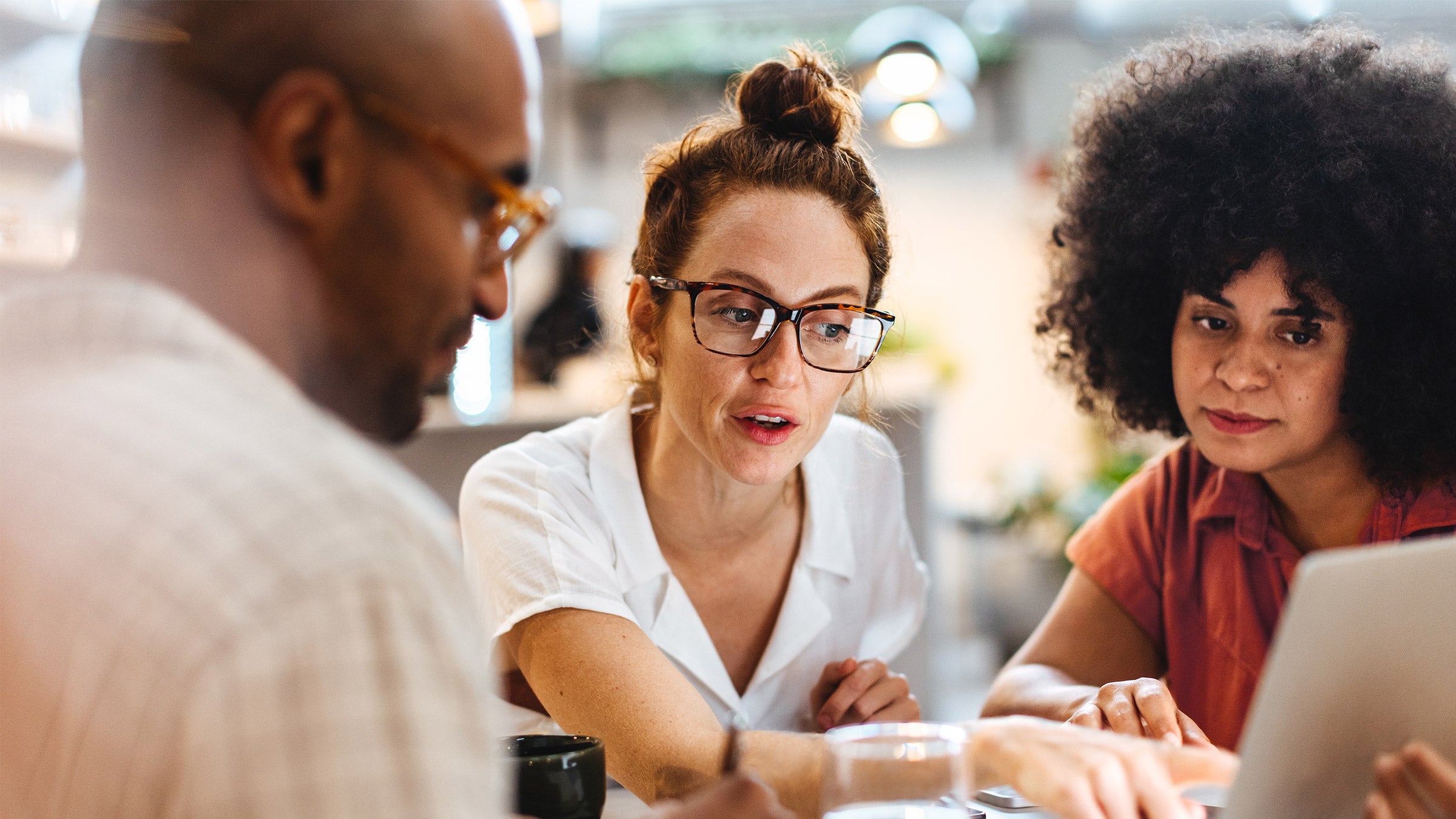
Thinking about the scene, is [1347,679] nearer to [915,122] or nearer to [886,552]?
[886,552]

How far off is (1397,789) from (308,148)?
831mm

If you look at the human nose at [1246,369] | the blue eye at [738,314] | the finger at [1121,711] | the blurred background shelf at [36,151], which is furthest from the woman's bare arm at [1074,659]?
the blurred background shelf at [36,151]

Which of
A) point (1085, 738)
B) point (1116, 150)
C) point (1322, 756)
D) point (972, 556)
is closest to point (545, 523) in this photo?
point (1085, 738)

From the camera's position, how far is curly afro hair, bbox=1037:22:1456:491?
4.30ft

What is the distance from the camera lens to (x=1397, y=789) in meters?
0.77

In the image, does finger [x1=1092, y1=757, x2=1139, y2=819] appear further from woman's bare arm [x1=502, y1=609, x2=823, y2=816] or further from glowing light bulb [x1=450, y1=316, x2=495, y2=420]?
glowing light bulb [x1=450, y1=316, x2=495, y2=420]

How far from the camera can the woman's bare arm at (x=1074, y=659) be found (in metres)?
1.36

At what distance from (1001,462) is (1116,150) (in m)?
5.09

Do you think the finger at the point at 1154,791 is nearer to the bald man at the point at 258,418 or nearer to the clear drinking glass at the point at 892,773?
the clear drinking glass at the point at 892,773

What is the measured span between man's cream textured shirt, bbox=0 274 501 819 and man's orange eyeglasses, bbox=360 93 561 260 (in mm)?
165

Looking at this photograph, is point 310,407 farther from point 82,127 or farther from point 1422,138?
point 1422,138

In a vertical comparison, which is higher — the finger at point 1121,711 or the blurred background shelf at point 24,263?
the blurred background shelf at point 24,263

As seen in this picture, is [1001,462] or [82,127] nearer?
[82,127]

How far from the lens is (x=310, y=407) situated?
0.63 metres
